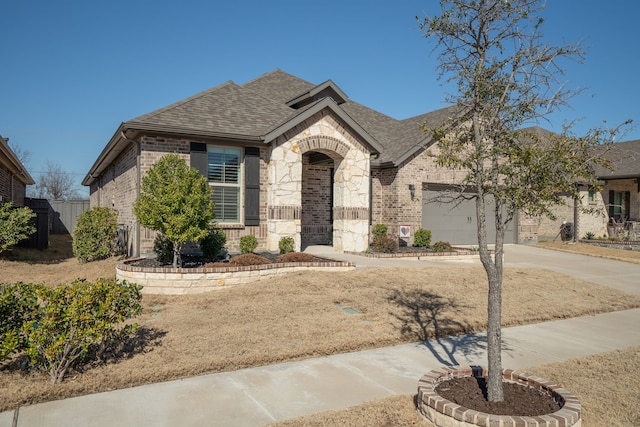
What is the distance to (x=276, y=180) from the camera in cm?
1404

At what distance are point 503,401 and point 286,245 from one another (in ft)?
30.8

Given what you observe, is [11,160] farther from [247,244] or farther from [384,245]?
[384,245]

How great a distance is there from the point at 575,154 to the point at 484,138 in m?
0.85

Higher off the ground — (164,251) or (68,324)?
(164,251)

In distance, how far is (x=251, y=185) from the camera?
13680 millimetres

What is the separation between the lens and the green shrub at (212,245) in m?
12.0

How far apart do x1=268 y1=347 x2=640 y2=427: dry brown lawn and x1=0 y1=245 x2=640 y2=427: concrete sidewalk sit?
234mm

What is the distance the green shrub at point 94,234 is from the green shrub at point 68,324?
953 cm

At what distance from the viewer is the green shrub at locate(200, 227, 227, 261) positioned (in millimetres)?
12039

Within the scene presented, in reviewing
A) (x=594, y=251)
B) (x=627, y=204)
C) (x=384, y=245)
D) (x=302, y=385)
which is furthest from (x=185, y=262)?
(x=627, y=204)

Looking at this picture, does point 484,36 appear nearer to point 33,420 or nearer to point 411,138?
point 33,420

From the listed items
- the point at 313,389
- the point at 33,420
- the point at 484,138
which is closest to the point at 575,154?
the point at 484,138

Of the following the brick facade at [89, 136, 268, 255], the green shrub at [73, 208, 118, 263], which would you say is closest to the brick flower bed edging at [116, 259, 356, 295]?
the brick facade at [89, 136, 268, 255]

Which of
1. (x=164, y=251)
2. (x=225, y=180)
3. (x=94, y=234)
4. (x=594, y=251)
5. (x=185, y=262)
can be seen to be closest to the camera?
(x=164, y=251)
